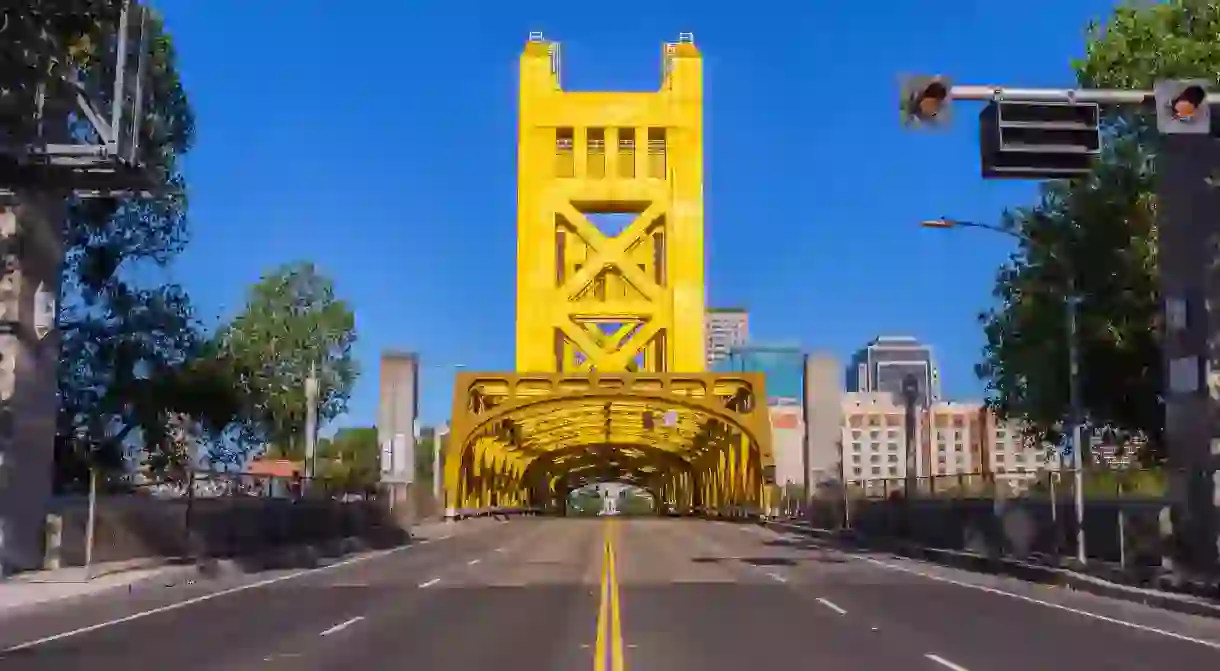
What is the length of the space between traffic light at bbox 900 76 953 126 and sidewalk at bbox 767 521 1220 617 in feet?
28.1

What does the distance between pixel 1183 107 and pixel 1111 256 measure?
21788mm

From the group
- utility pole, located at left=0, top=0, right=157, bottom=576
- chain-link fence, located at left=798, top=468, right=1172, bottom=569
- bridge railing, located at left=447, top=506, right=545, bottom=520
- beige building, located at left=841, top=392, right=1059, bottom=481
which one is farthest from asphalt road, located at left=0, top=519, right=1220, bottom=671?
beige building, located at left=841, top=392, right=1059, bottom=481

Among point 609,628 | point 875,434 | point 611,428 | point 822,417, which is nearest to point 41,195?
point 609,628

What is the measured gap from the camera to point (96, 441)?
34906 millimetres

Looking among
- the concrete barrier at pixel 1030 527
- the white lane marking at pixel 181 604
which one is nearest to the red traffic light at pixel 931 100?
the concrete barrier at pixel 1030 527

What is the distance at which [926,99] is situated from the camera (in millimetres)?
13383

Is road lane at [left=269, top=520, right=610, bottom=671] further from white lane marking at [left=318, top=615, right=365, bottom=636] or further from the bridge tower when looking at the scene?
the bridge tower

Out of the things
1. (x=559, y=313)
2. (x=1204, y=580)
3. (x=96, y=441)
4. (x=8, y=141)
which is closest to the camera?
(x=1204, y=580)

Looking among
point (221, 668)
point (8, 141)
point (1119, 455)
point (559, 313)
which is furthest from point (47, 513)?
point (559, 313)

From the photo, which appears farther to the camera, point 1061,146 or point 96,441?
point 96,441

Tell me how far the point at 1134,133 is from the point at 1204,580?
18229mm

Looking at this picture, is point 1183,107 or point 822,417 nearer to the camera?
point 1183,107

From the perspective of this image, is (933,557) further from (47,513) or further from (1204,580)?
(47,513)

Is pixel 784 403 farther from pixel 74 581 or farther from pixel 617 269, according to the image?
pixel 74 581
